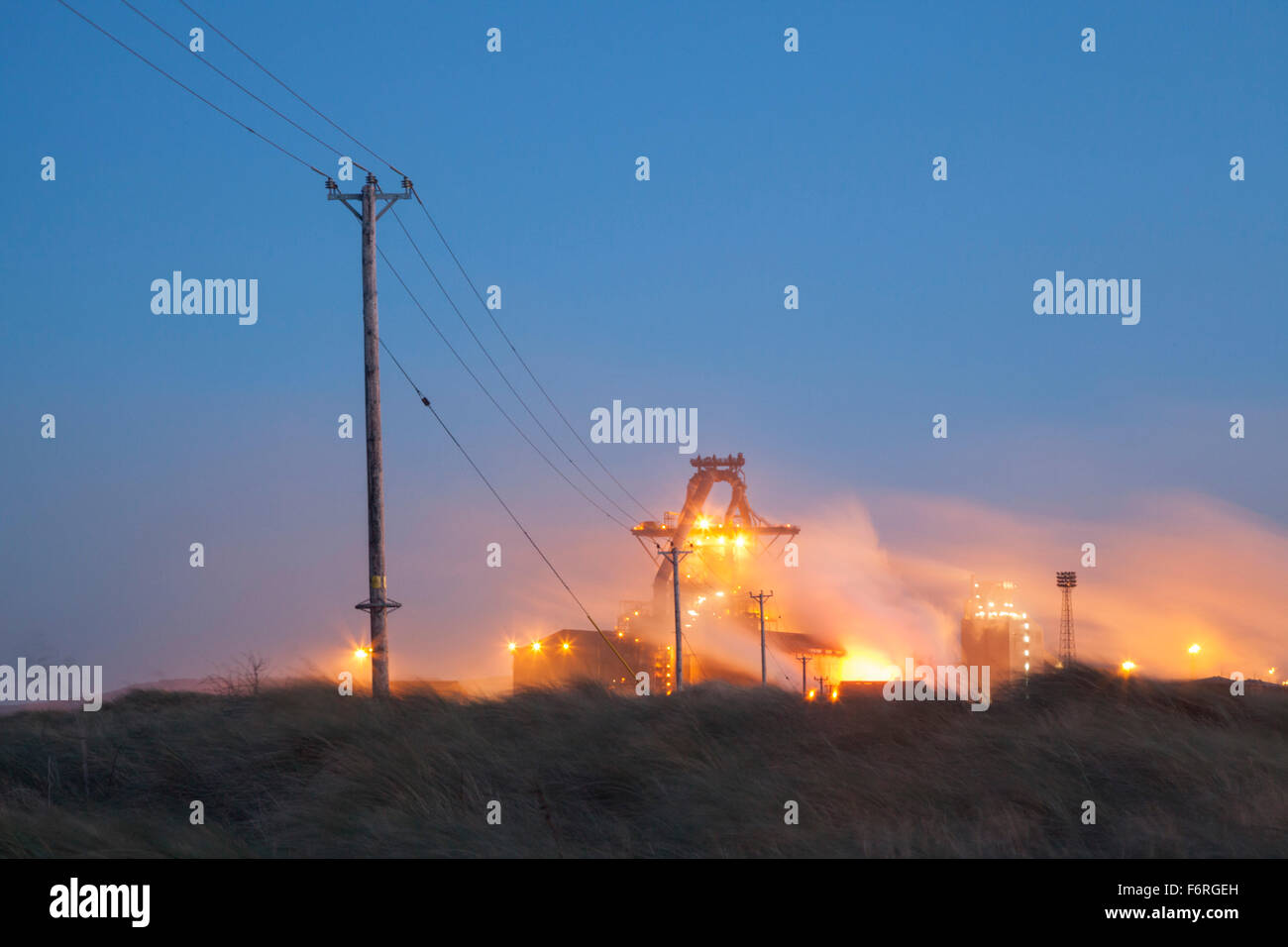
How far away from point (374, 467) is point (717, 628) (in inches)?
2079

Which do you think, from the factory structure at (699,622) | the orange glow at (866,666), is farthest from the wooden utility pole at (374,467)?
the orange glow at (866,666)

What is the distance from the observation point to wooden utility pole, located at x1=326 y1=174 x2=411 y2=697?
→ 1648 cm

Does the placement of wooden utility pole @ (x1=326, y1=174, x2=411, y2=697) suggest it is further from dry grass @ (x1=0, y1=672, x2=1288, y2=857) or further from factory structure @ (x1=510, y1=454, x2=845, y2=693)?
factory structure @ (x1=510, y1=454, x2=845, y2=693)

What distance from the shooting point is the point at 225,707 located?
1499cm

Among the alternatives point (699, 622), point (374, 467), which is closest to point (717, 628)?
point (699, 622)

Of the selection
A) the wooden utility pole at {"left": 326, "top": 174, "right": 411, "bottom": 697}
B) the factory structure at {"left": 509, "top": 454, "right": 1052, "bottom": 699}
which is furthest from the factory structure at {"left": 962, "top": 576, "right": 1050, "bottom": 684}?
the wooden utility pole at {"left": 326, "top": 174, "right": 411, "bottom": 697}

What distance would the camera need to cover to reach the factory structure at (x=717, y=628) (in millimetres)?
61594

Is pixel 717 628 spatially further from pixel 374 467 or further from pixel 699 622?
pixel 374 467

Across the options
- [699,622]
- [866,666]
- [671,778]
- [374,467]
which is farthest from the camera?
[866,666]

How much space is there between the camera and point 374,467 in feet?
55.7

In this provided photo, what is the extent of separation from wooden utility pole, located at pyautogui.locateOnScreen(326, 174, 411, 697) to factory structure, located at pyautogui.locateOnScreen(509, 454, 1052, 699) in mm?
40458

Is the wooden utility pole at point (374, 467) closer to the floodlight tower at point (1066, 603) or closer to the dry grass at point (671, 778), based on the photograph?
the dry grass at point (671, 778)

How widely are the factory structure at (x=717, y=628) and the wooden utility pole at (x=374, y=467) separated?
40458 millimetres
